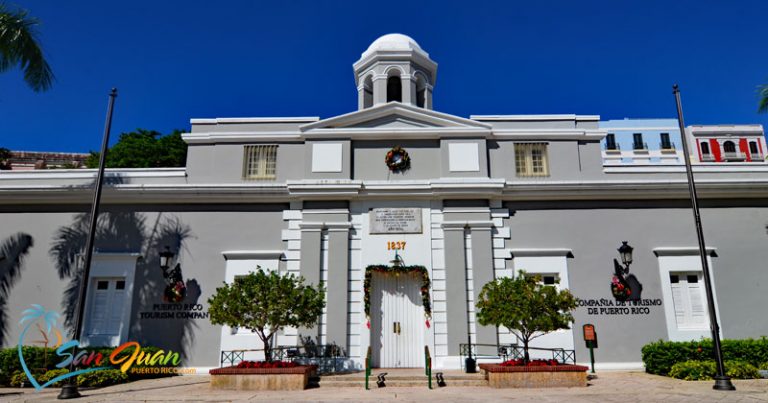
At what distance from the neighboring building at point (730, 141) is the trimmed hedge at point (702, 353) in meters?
39.4

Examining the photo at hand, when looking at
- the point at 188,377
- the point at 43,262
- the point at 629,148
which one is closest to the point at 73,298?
the point at 43,262

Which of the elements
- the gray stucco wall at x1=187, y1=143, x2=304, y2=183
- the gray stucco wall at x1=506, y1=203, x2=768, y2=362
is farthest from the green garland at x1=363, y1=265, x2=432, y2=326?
the gray stucco wall at x1=187, y1=143, x2=304, y2=183

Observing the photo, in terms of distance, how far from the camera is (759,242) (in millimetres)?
15297

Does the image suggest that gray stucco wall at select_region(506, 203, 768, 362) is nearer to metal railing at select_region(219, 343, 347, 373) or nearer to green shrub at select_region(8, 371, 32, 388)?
metal railing at select_region(219, 343, 347, 373)

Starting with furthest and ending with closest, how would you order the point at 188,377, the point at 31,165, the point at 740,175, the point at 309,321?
the point at 31,165 < the point at 740,175 < the point at 188,377 < the point at 309,321

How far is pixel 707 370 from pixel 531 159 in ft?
23.9

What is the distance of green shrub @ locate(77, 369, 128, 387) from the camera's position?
12.5 meters

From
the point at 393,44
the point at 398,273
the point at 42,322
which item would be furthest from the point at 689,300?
the point at 42,322

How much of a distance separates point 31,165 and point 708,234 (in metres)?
59.0

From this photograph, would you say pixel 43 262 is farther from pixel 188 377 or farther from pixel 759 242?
pixel 759 242

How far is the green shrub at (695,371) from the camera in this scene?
12.3m

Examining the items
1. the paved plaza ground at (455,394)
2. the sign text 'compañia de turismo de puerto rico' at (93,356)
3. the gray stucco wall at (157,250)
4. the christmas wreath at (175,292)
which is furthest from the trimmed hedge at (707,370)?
the christmas wreath at (175,292)

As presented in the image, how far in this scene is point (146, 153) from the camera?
30328 millimetres

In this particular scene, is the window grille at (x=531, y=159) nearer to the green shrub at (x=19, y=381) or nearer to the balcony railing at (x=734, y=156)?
the green shrub at (x=19, y=381)
